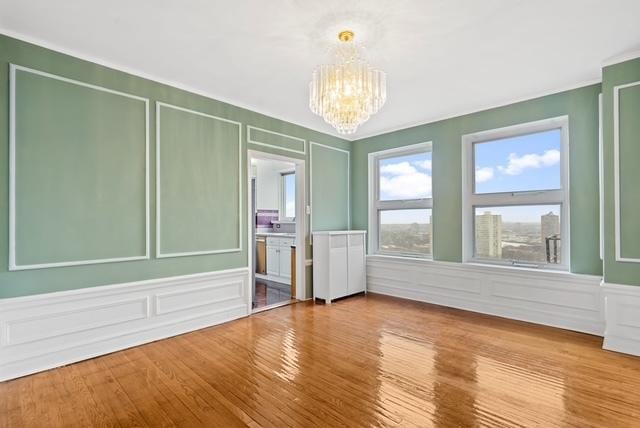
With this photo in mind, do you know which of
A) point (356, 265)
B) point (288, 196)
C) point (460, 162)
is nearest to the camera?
point (460, 162)

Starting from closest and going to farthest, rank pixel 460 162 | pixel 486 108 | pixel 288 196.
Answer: pixel 486 108, pixel 460 162, pixel 288 196

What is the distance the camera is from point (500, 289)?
3959 mm

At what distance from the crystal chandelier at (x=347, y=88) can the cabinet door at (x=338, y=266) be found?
8.08 ft

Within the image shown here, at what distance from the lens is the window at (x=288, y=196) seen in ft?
22.8

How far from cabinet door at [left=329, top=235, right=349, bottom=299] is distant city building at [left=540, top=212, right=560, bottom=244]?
8.57 feet

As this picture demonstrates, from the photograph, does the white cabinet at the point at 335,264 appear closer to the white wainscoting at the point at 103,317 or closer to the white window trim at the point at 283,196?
the white wainscoting at the point at 103,317

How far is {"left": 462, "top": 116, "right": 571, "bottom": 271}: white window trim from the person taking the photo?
361cm

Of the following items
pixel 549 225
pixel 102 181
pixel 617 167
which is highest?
pixel 617 167

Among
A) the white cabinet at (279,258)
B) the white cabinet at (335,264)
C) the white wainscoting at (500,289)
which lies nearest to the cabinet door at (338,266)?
the white cabinet at (335,264)

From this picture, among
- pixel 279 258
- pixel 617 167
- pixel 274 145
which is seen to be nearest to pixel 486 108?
pixel 617 167

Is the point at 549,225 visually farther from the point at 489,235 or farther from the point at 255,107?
the point at 255,107

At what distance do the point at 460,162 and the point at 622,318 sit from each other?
7.94 ft

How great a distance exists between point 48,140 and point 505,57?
4144 mm

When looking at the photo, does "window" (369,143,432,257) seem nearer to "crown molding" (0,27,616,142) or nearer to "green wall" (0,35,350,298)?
"crown molding" (0,27,616,142)
